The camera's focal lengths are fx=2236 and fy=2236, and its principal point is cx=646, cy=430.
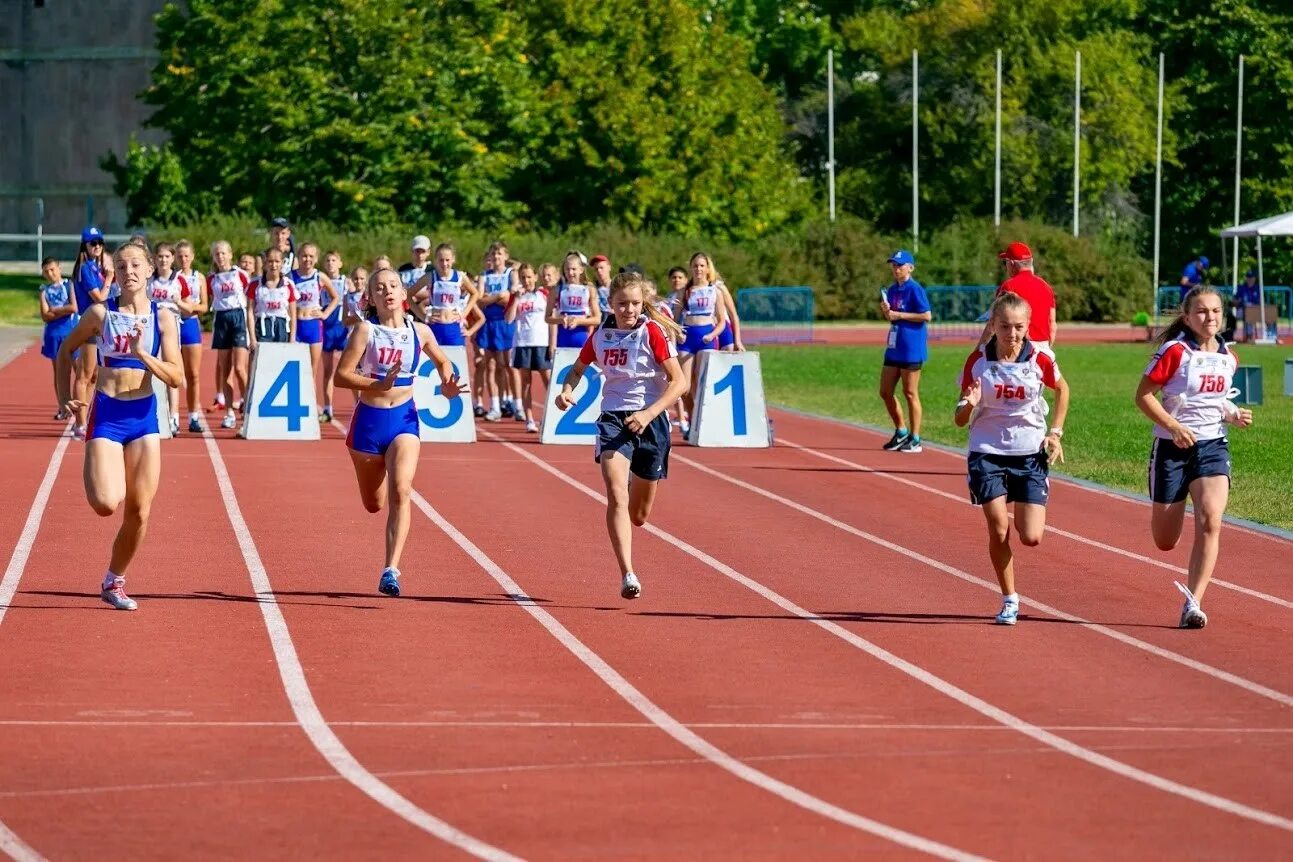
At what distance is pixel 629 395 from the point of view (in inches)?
466

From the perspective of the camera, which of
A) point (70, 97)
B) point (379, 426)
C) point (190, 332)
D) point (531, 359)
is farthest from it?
point (70, 97)

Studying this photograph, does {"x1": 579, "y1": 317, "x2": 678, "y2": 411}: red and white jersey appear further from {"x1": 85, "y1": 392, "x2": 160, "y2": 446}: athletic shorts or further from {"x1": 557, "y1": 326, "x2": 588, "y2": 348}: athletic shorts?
{"x1": 557, "y1": 326, "x2": 588, "y2": 348}: athletic shorts

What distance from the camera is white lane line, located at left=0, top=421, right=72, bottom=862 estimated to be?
258 inches

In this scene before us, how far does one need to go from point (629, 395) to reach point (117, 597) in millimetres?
2827

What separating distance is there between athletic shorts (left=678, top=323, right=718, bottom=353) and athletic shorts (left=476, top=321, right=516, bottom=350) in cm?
245

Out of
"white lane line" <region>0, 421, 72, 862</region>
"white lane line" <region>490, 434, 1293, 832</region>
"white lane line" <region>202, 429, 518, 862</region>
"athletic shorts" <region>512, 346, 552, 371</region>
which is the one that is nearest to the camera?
"white lane line" <region>0, 421, 72, 862</region>

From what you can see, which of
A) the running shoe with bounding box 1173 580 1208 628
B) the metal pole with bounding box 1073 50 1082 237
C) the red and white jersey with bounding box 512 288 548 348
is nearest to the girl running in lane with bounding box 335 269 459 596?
the running shoe with bounding box 1173 580 1208 628

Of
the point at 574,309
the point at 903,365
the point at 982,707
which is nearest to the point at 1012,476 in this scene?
the point at 982,707

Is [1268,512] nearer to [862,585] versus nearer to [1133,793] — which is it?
[862,585]

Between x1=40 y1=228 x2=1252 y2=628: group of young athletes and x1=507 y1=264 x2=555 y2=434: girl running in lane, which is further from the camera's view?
x1=507 y1=264 x2=555 y2=434: girl running in lane

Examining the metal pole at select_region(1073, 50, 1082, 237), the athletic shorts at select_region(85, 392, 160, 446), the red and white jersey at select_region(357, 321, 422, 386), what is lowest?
the athletic shorts at select_region(85, 392, 160, 446)

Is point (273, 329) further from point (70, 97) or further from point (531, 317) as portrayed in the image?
point (70, 97)

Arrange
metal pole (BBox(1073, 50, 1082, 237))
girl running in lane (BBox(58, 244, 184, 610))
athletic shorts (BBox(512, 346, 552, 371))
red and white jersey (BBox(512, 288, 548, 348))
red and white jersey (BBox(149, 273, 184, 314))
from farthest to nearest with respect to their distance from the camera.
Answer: metal pole (BBox(1073, 50, 1082, 237)), athletic shorts (BBox(512, 346, 552, 371)), red and white jersey (BBox(512, 288, 548, 348)), red and white jersey (BBox(149, 273, 184, 314)), girl running in lane (BBox(58, 244, 184, 610))

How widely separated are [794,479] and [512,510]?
3.25 m
